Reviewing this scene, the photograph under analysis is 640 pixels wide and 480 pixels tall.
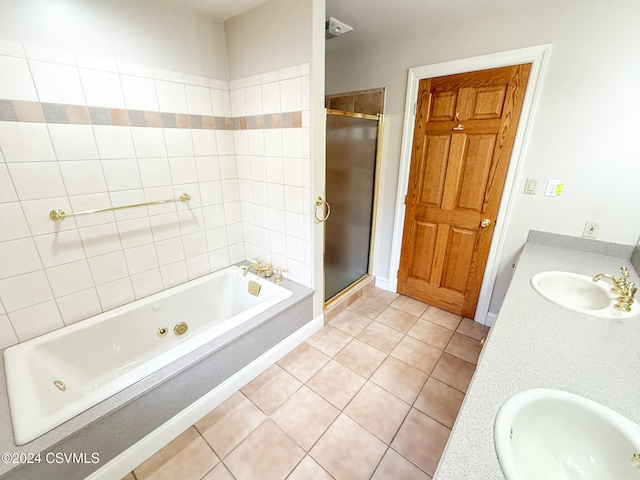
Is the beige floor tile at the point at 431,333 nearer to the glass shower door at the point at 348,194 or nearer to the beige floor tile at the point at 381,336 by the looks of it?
the beige floor tile at the point at 381,336

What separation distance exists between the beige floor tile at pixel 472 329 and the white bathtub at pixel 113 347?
1.47 meters

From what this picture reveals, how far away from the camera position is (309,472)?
125 centimetres

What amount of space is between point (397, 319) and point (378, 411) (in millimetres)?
918

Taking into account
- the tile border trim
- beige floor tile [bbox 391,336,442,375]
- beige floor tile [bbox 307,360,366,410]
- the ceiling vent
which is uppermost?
the ceiling vent

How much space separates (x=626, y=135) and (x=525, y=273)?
3.16 feet

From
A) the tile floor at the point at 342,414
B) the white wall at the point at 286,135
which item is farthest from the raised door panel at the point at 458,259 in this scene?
the white wall at the point at 286,135

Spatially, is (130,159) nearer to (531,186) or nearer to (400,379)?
(400,379)

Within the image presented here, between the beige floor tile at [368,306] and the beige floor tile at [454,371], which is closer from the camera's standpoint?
the beige floor tile at [454,371]

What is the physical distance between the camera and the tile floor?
127cm

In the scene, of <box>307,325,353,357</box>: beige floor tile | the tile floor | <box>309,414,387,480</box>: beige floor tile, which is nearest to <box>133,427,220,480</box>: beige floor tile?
the tile floor

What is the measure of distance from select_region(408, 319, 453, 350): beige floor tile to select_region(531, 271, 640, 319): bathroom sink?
86 centimetres

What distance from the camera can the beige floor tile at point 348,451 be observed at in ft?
4.12

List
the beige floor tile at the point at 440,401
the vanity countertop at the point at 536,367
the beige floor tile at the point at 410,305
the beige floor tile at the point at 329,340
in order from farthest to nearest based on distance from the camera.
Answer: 1. the beige floor tile at the point at 410,305
2. the beige floor tile at the point at 329,340
3. the beige floor tile at the point at 440,401
4. the vanity countertop at the point at 536,367

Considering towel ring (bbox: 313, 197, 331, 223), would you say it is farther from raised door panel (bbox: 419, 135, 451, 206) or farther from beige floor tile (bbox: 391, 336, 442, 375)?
beige floor tile (bbox: 391, 336, 442, 375)
